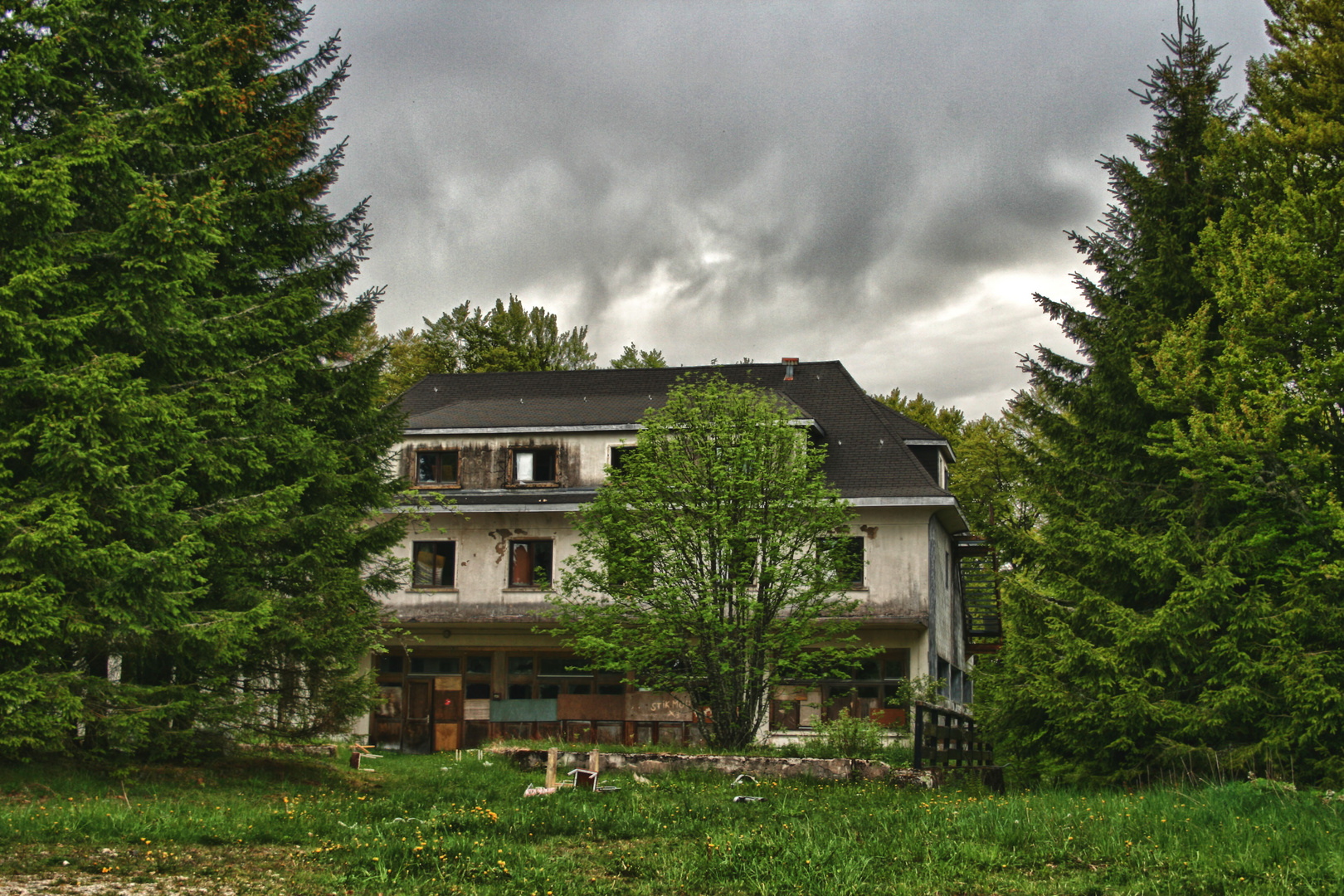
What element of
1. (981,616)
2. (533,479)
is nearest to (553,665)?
(533,479)

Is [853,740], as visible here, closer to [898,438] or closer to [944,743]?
[944,743]

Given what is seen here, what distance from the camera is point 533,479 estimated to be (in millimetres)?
30281

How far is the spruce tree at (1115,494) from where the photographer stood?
1596cm

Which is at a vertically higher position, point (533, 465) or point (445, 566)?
point (533, 465)

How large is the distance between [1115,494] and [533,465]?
16942 millimetres

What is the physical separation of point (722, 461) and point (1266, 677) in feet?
31.9

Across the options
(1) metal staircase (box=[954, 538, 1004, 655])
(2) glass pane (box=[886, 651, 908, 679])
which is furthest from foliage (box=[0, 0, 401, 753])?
(1) metal staircase (box=[954, 538, 1004, 655])

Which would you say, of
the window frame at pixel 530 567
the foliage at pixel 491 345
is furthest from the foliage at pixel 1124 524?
the foliage at pixel 491 345

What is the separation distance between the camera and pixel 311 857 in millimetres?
9281

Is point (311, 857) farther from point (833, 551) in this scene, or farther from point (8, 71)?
point (833, 551)

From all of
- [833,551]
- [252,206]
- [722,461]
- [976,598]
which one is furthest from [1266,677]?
[976,598]

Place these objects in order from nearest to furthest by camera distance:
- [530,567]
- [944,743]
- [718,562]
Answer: [944,743] < [718,562] < [530,567]

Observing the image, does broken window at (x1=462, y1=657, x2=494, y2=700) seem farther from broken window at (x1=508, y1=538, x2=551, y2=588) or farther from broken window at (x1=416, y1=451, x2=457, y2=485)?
broken window at (x1=416, y1=451, x2=457, y2=485)

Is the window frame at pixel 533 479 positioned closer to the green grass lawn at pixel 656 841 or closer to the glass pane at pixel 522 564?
the glass pane at pixel 522 564
